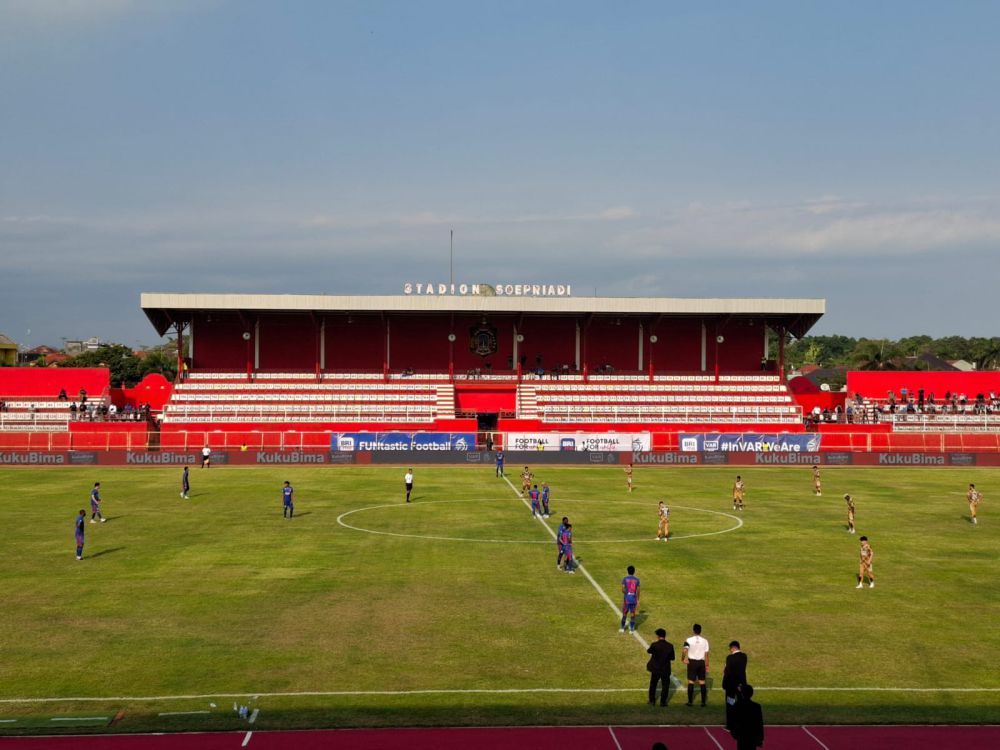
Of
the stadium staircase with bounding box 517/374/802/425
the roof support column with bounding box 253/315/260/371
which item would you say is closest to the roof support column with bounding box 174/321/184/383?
the roof support column with bounding box 253/315/260/371

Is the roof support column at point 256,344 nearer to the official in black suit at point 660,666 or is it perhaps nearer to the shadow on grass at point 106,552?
the shadow on grass at point 106,552

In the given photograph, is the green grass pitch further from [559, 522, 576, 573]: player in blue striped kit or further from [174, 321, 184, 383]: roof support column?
[174, 321, 184, 383]: roof support column

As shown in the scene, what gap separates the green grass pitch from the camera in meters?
19.8

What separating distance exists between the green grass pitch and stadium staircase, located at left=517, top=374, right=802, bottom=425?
37.4 metres

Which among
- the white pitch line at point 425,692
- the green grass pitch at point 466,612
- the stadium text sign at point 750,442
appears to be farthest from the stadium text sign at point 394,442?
the white pitch line at point 425,692

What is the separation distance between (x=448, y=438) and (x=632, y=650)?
5297cm

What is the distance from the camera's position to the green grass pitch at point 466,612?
778 inches

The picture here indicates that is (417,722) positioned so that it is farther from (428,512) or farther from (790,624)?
(428,512)

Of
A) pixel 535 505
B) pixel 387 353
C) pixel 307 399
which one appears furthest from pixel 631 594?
pixel 387 353

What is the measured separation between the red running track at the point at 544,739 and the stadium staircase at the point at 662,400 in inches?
2662

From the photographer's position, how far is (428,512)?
46562 millimetres

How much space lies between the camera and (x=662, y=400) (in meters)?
90.1

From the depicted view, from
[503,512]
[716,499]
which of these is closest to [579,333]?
[716,499]

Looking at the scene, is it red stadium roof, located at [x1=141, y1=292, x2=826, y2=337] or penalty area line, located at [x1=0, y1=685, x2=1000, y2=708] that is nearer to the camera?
penalty area line, located at [x1=0, y1=685, x2=1000, y2=708]
